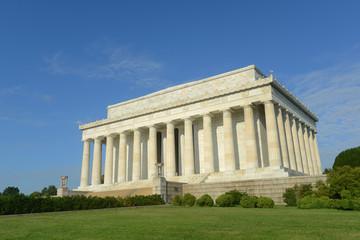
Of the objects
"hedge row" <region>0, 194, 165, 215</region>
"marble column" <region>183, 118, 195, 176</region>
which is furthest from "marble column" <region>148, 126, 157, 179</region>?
"hedge row" <region>0, 194, 165, 215</region>

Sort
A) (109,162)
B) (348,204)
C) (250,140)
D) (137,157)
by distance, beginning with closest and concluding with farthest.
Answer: (348,204) < (250,140) < (137,157) < (109,162)

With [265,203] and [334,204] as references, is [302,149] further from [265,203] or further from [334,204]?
[334,204]

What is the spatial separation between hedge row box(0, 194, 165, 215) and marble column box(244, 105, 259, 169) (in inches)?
726

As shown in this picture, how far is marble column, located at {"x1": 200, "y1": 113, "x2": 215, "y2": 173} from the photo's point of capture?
46.4 metres

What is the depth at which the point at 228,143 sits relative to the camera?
4556 centimetres

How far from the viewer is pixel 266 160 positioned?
47.2 metres

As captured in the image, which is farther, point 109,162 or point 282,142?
point 109,162

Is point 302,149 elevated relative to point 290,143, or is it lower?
lower

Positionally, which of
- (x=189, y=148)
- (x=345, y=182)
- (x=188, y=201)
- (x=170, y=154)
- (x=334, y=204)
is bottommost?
(x=334, y=204)

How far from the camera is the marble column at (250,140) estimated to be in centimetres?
4253

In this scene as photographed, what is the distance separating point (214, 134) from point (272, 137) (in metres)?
11.6

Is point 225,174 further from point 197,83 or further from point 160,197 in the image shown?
A: point 197,83

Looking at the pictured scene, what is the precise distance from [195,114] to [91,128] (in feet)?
81.1

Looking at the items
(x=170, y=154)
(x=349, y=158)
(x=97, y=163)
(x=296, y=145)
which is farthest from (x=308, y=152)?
(x=97, y=163)
